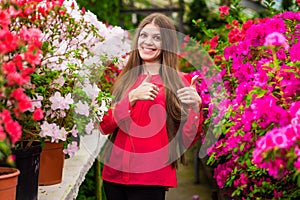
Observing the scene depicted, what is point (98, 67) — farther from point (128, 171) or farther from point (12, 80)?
point (12, 80)

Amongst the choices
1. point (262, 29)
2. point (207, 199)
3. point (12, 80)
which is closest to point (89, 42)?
point (262, 29)

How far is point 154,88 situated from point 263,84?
69 cm

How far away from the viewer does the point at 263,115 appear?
1729 mm

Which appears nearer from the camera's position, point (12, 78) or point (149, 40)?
point (12, 78)

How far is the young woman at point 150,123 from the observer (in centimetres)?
246

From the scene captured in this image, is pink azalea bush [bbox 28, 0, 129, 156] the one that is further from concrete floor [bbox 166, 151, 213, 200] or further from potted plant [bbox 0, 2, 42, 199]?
concrete floor [bbox 166, 151, 213, 200]

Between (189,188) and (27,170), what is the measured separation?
364 cm

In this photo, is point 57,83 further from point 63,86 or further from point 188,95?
point 188,95

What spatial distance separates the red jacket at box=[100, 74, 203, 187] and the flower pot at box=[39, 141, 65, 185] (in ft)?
0.72

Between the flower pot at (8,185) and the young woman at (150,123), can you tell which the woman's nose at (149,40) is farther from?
the flower pot at (8,185)

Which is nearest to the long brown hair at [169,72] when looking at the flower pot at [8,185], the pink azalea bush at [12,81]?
the flower pot at [8,185]

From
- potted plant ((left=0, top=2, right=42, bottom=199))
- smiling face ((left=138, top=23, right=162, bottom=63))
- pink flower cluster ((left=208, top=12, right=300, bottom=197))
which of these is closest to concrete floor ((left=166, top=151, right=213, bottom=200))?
pink flower cluster ((left=208, top=12, right=300, bottom=197))

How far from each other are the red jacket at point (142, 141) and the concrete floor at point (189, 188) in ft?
9.10

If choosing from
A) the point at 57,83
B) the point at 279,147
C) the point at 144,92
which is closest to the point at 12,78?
the point at 279,147
